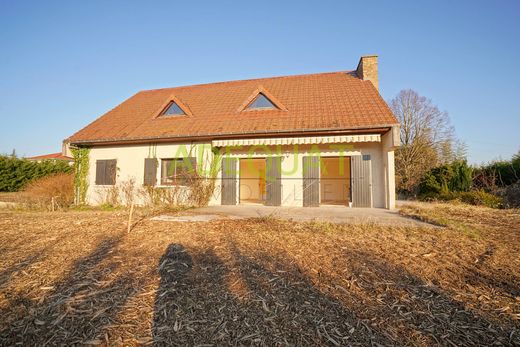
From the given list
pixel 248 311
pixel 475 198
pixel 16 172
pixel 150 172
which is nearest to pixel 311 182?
pixel 475 198

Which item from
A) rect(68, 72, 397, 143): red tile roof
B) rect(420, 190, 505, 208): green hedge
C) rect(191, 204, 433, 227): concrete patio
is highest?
rect(68, 72, 397, 143): red tile roof

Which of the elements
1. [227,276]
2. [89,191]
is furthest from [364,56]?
[89,191]

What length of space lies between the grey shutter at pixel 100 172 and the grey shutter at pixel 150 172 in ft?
9.28

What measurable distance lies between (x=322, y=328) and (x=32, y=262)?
477cm

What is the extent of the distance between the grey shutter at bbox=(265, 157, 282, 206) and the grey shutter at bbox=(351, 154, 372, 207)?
357 cm

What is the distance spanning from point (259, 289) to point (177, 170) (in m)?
11.3

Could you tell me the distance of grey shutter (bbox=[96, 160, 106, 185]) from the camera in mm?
14172

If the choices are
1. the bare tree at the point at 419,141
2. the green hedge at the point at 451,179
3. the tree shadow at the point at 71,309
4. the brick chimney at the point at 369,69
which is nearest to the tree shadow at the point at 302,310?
the tree shadow at the point at 71,309

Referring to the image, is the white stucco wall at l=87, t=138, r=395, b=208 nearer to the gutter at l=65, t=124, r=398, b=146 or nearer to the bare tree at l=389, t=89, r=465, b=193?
the gutter at l=65, t=124, r=398, b=146

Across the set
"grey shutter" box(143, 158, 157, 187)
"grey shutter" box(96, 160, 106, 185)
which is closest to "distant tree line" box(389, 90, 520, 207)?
"grey shutter" box(143, 158, 157, 187)

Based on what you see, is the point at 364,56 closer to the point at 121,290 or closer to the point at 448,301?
the point at 448,301

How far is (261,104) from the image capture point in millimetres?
14273

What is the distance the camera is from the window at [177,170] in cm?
1296

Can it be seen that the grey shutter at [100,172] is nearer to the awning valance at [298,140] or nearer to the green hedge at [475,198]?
the awning valance at [298,140]
